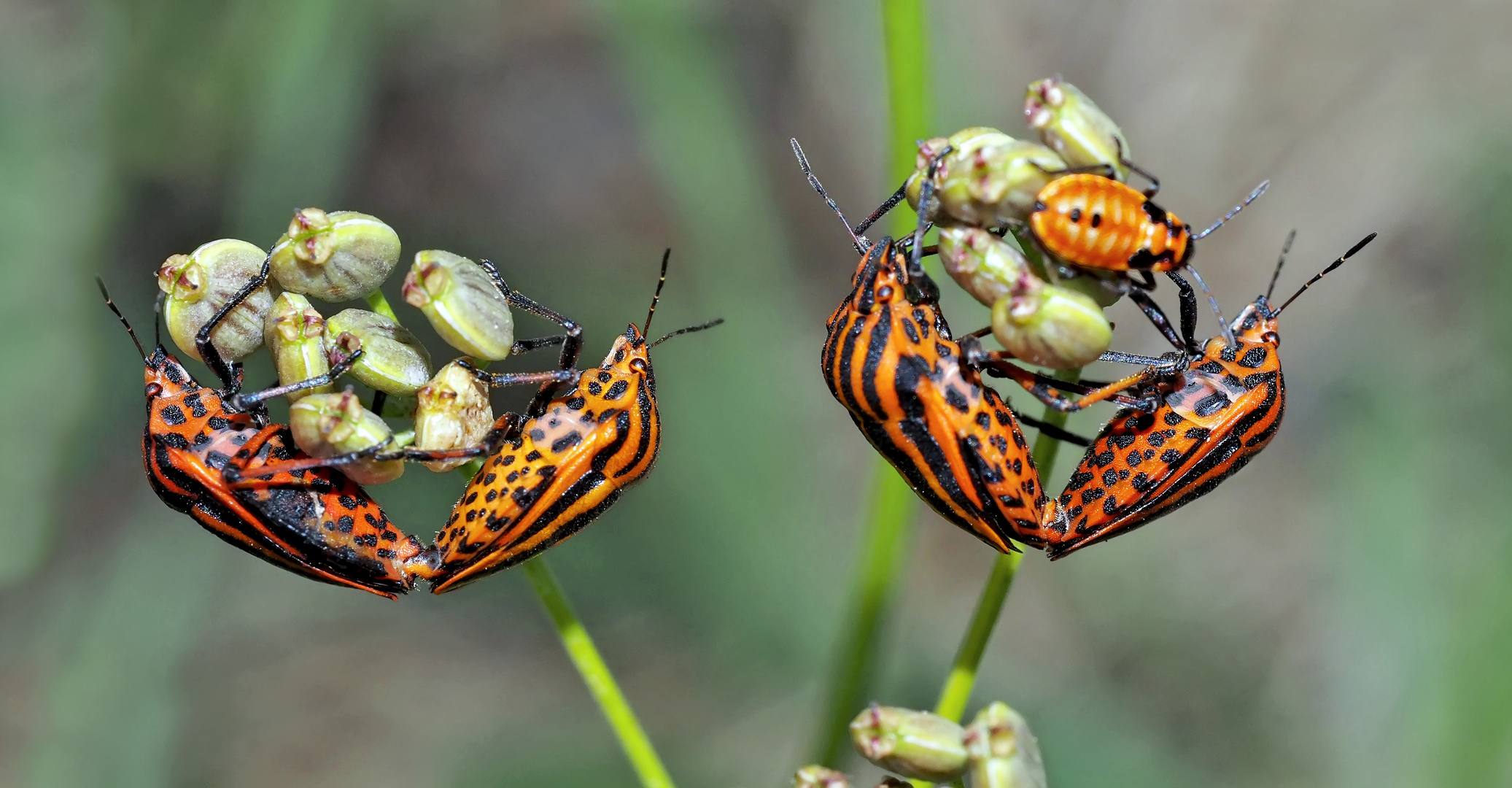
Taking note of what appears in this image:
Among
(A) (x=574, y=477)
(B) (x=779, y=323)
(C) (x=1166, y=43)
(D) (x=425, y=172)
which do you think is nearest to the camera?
(A) (x=574, y=477)

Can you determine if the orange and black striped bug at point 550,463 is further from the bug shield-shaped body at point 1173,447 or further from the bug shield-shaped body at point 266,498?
the bug shield-shaped body at point 1173,447

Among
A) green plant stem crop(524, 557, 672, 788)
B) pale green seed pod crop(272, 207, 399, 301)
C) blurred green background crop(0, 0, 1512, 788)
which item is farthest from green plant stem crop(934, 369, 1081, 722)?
blurred green background crop(0, 0, 1512, 788)

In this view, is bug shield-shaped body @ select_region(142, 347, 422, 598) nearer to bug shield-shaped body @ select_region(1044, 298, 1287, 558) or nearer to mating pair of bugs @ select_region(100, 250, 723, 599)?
mating pair of bugs @ select_region(100, 250, 723, 599)

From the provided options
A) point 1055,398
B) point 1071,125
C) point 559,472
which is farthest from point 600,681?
point 1071,125

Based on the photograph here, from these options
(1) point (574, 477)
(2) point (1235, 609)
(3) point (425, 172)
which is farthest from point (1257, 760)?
(3) point (425, 172)

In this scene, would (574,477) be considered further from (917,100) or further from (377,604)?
(377,604)

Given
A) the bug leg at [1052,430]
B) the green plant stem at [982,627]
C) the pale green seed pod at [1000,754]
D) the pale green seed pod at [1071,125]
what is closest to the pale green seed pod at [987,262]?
the pale green seed pod at [1071,125]
